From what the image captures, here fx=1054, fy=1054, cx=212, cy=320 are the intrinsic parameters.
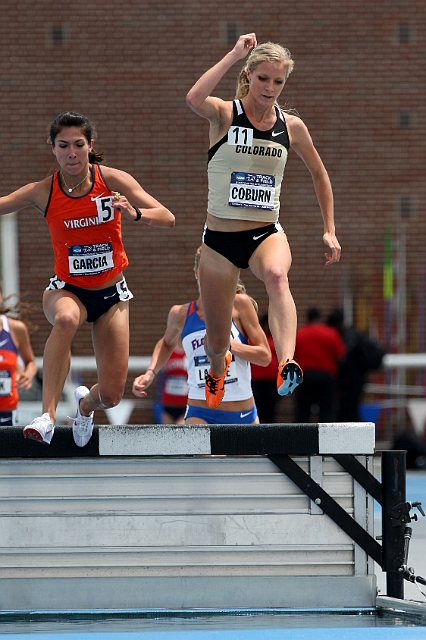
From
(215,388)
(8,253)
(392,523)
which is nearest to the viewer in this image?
(392,523)

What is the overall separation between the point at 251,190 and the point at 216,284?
0.56 meters

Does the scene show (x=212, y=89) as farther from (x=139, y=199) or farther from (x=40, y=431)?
(x=40, y=431)

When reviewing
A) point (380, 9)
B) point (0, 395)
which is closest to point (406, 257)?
point (380, 9)

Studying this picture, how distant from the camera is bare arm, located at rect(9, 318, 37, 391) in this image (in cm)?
847

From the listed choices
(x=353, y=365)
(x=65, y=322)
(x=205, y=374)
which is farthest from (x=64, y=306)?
(x=353, y=365)

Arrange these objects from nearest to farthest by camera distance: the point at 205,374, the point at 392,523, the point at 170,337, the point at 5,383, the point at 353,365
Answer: the point at 392,523 < the point at 205,374 < the point at 170,337 < the point at 5,383 < the point at 353,365

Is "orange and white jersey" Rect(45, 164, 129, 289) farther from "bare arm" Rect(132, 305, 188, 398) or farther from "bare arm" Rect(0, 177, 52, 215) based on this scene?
"bare arm" Rect(132, 305, 188, 398)

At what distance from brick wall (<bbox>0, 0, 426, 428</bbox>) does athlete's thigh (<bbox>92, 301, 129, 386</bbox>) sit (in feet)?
32.8

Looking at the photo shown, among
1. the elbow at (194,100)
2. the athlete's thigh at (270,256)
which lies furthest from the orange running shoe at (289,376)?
the elbow at (194,100)

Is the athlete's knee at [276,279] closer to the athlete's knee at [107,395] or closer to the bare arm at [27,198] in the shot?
the athlete's knee at [107,395]

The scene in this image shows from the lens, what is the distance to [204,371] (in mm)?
6883

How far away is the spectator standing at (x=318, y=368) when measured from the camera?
498 inches

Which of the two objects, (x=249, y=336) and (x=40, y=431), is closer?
(x=40, y=431)

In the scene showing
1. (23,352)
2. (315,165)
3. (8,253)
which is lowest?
(23,352)
